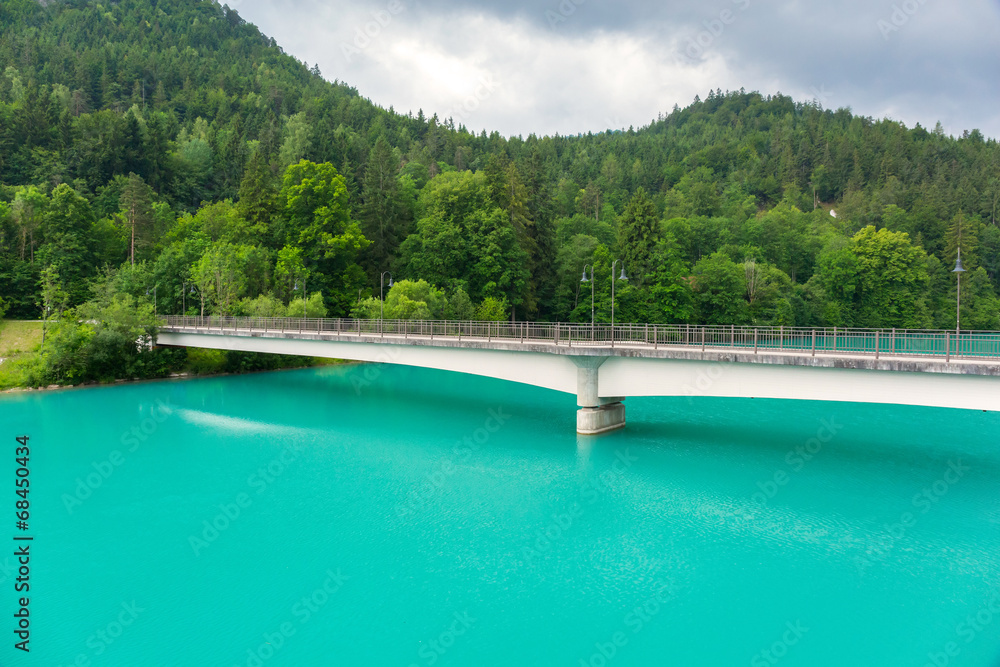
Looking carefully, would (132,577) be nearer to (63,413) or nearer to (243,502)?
(243,502)

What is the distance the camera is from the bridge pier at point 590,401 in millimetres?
27328

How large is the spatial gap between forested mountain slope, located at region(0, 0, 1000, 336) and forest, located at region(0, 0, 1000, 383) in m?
0.31

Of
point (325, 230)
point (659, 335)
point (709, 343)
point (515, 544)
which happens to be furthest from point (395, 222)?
point (515, 544)

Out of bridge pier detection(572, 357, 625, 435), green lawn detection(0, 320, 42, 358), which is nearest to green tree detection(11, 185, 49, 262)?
green lawn detection(0, 320, 42, 358)

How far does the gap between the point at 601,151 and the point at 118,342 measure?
109100 mm

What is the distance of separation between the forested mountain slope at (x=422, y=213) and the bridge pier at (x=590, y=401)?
23.7 m

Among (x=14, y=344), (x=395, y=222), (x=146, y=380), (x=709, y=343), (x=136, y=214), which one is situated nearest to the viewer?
(x=709, y=343)

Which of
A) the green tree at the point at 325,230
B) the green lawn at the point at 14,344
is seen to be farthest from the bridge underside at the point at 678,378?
the green lawn at the point at 14,344

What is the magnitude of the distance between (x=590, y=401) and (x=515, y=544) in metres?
12.2

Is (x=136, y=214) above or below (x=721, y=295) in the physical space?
above

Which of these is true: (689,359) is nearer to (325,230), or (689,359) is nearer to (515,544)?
(515,544)

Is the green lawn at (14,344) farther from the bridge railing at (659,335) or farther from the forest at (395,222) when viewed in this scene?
the bridge railing at (659,335)

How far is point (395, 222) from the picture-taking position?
66.6m

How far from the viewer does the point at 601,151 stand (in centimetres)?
13288
